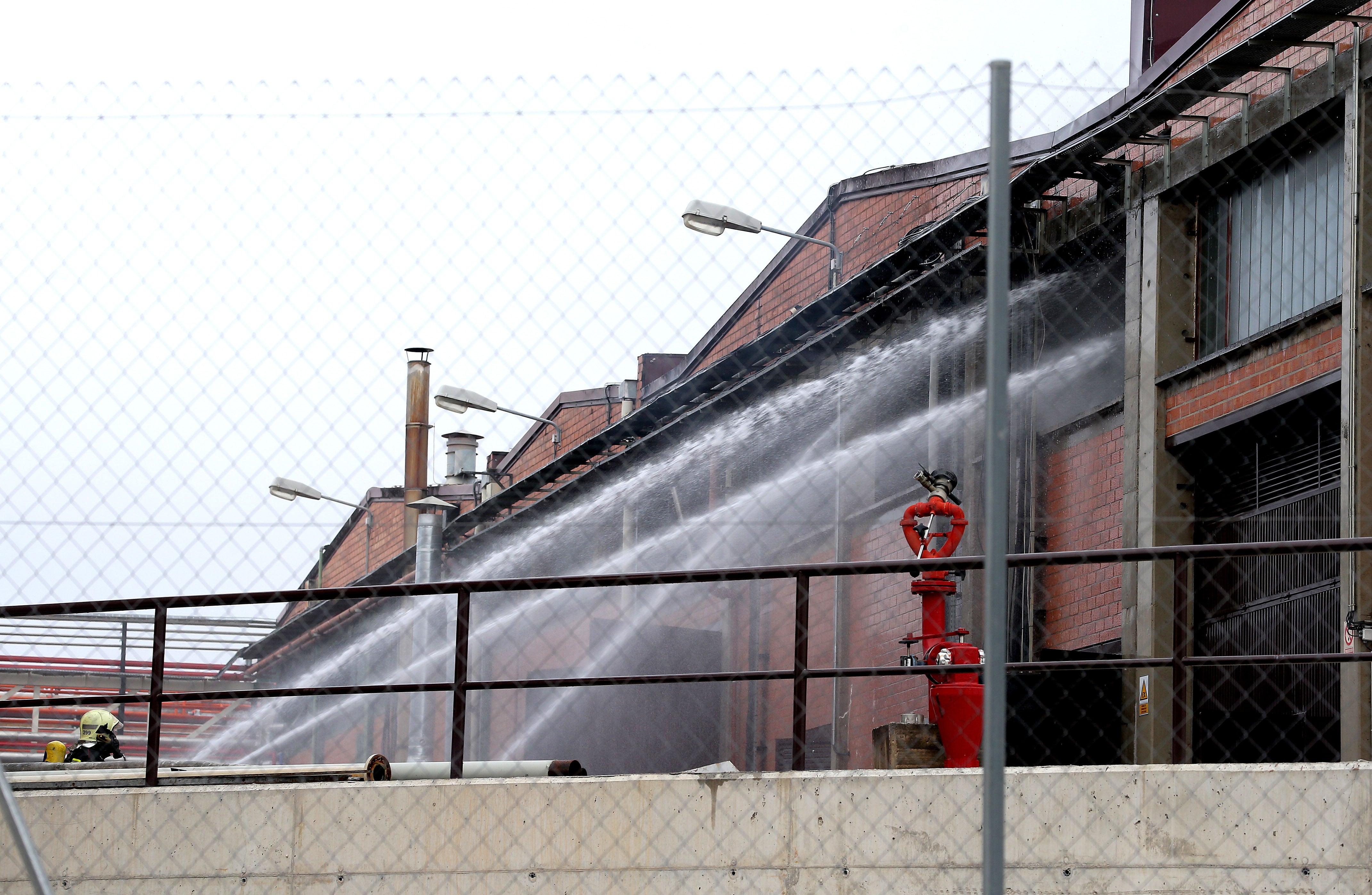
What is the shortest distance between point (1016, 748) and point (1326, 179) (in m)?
4.09

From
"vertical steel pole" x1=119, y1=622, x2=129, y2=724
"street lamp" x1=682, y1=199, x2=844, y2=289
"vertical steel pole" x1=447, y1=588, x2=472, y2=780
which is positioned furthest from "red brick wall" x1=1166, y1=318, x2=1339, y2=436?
"vertical steel pole" x1=119, y1=622, x2=129, y2=724

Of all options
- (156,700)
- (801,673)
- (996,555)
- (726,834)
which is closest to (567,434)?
(156,700)

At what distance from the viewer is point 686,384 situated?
1334cm

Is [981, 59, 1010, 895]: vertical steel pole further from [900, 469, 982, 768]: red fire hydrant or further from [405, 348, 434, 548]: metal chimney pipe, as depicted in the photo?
[900, 469, 982, 768]: red fire hydrant

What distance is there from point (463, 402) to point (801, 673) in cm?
167

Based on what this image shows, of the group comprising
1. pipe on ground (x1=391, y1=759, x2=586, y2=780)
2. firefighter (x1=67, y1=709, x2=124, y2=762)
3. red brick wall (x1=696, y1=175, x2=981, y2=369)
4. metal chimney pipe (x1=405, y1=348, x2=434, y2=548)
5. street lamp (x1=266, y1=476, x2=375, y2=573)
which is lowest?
firefighter (x1=67, y1=709, x2=124, y2=762)

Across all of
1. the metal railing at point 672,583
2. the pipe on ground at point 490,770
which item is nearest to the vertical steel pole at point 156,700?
the metal railing at point 672,583

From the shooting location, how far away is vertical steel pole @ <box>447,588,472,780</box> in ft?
19.4

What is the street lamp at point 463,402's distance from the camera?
4.88 metres

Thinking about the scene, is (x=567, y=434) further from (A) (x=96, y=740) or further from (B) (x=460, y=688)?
(B) (x=460, y=688)

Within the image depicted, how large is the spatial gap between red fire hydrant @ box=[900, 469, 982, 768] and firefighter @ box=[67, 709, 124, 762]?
18.0ft

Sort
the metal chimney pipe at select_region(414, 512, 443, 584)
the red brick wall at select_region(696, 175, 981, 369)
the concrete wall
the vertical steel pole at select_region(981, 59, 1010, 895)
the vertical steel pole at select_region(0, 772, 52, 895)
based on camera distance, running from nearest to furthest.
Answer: the vertical steel pole at select_region(981, 59, 1010, 895), the vertical steel pole at select_region(0, 772, 52, 895), the concrete wall, the red brick wall at select_region(696, 175, 981, 369), the metal chimney pipe at select_region(414, 512, 443, 584)

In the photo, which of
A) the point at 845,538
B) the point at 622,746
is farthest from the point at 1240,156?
the point at 622,746

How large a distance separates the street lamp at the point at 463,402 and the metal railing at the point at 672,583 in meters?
0.71
